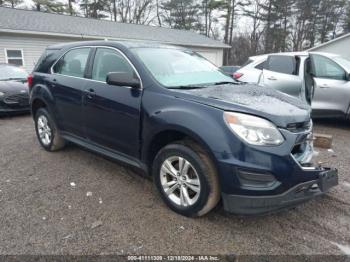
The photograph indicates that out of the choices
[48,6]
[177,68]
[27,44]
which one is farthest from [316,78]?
[48,6]

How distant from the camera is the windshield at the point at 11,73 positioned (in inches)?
332

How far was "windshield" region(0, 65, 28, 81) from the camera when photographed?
844 centimetres

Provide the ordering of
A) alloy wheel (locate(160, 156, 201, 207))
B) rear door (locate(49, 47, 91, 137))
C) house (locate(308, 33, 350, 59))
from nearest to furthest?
alloy wheel (locate(160, 156, 201, 207))
rear door (locate(49, 47, 91, 137))
house (locate(308, 33, 350, 59))

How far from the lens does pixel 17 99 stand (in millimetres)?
7848

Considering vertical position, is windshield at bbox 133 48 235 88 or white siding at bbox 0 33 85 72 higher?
white siding at bbox 0 33 85 72

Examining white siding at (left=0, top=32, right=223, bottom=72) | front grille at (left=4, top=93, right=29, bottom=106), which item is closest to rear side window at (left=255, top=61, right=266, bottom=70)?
front grille at (left=4, top=93, right=29, bottom=106)

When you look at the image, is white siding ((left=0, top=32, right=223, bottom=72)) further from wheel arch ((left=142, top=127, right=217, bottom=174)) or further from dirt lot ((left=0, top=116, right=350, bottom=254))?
wheel arch ((left=142, top=127, right=217, bottom=174))

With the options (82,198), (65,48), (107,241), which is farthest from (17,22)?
(107,241)

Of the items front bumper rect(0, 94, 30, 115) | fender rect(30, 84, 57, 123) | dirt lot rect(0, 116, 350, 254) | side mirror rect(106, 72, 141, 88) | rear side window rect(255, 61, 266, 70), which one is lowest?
dirt lot rect(0, 116, 350, 254)

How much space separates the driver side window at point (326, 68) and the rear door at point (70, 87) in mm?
5110

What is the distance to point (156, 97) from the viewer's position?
116 inches

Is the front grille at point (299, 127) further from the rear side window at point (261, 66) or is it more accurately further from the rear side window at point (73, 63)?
the rear side window at point (261, 66)

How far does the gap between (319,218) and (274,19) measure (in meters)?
36.0

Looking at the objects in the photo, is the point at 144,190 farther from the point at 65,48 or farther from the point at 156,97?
the point at 65,48
